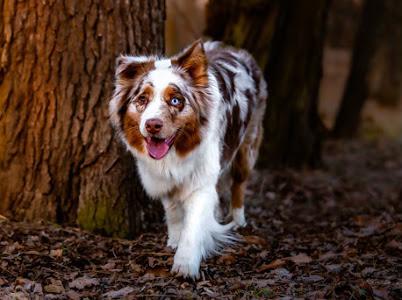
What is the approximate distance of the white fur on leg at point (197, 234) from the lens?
18.5 ft

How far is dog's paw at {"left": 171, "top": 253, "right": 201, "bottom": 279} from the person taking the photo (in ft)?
18.2

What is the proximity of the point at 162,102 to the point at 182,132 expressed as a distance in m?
0.32

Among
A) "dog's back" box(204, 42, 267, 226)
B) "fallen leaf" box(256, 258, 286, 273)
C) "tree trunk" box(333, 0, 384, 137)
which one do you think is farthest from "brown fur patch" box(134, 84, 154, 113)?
"tree trunk" box(333, 0, 384, 137)

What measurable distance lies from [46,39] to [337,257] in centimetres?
324

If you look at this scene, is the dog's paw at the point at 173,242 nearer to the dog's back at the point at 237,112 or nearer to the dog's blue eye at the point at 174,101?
the dog's back at the point at 237,112

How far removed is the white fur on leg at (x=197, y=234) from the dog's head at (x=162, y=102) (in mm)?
469

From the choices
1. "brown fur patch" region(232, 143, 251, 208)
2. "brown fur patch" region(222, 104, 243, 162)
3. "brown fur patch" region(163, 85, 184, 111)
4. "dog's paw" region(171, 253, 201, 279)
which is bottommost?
"dog's paw" region(171, 253, 201, 279)

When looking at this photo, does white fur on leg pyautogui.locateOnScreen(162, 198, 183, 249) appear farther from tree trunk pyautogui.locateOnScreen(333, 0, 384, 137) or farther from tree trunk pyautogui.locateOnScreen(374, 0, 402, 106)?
tree trunk pyautogui.locateOnScreen(374, 0, 402, 106)

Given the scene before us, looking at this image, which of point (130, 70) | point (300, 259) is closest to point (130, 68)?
point (130, 70)

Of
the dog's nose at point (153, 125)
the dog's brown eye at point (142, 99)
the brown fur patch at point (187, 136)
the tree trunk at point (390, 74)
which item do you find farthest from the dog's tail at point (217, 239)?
the tree trunk at point (390, 74)

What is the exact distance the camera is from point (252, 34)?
1066 centimetres

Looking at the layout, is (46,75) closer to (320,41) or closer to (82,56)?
(82,56)

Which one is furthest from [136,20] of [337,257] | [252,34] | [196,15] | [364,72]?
[196,15]

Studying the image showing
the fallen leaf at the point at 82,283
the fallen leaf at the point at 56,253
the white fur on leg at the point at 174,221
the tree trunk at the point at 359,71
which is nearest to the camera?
the fallen leaf at the point at 82,283
